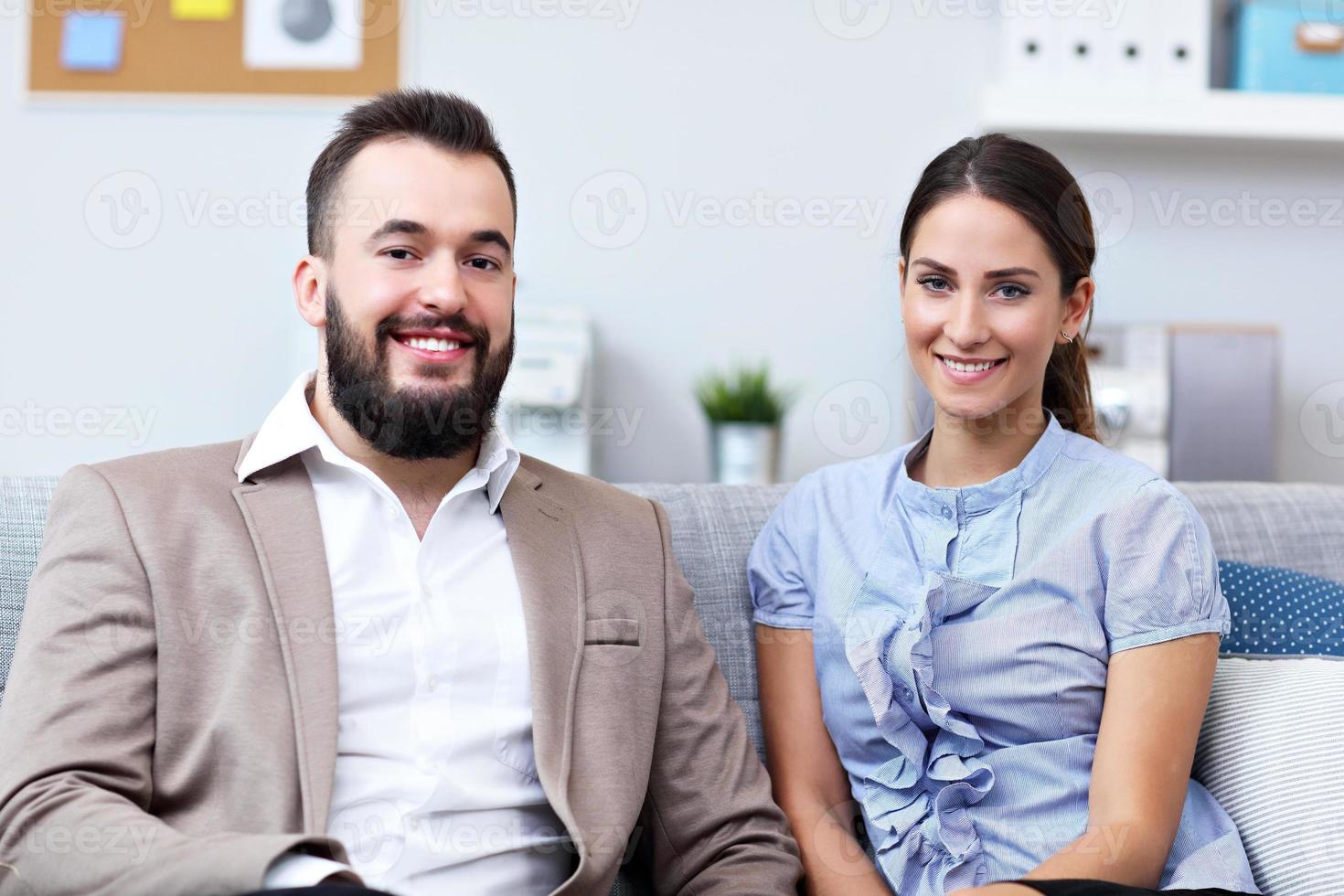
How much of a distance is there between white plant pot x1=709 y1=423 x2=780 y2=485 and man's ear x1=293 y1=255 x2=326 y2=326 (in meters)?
1.35

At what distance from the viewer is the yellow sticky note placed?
273cm

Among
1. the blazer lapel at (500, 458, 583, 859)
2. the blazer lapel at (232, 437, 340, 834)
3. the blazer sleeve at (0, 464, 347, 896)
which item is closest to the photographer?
the blazer sleeve at (0, 464, 347, 896)

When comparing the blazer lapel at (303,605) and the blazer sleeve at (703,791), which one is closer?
the blazer lapel at (303,605)

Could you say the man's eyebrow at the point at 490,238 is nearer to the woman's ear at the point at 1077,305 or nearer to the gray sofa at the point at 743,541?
the gray sofa at the point at 743,541

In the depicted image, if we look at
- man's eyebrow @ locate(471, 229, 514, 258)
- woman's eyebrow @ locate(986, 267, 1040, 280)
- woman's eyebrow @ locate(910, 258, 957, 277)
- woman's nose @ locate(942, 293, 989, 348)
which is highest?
man's eyebrow @ locate(471, 229, 514, 258)

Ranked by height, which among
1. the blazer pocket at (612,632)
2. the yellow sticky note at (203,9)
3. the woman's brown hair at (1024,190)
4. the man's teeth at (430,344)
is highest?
the yellow sticky note at (203,9)

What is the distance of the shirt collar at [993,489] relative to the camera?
143cm

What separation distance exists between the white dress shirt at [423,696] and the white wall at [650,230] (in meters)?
1.50

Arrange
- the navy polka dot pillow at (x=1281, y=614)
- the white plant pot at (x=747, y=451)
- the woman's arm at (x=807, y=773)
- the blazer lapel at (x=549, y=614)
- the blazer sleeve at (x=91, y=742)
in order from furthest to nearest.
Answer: the white plant pot at (x=747, y=451)
the navy polka dot pillow at (x=1281, y=614)
the woman's arm at (x=807, y=773)
the blazer lapel at (x=549, y=614)
the blazer sleeve at (x=91, y=742)

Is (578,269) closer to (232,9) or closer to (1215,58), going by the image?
(232,9)

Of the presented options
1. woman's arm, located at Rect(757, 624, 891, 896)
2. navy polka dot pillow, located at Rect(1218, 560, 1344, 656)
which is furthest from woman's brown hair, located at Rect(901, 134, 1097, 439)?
woman's arm, located at Rect(757, 624, 891, 896)

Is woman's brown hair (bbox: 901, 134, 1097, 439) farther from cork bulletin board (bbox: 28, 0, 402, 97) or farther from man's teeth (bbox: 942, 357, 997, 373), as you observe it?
cork bulletin board (bbox: 28, 0, 402, 97)

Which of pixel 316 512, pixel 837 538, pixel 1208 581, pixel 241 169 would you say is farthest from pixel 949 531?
pixel 241 169

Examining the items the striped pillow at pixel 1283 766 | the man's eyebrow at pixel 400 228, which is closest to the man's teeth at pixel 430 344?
the man's eyebrow at pixel 400 228
